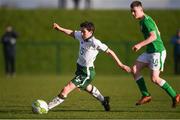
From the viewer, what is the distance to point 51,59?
38.6m

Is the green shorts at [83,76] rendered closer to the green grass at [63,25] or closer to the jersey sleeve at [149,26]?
the jersey sleeve at [149,26]

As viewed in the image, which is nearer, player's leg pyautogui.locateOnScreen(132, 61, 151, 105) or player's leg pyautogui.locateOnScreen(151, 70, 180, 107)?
player's leg pyautogui.locateOnScreen(151, 70, 180, 107)

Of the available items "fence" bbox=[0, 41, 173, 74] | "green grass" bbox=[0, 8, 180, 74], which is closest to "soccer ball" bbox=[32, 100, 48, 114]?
"fence" bbox=[0, 41, 173, 74]

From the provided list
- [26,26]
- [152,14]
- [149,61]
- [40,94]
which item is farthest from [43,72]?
[149,61]

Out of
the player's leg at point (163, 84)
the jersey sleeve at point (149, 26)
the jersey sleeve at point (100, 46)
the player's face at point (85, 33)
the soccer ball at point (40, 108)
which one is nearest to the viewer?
the soccer ball at point (40, 108)

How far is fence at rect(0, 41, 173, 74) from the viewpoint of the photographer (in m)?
38.2

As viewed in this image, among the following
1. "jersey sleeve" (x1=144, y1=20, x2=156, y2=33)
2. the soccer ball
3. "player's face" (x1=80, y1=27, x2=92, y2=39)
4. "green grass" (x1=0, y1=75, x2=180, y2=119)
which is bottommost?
"green grass" (x1=0, y1=75, x2=180, y2=119)

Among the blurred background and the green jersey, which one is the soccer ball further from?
the blurred background

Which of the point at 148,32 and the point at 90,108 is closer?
the point at 148,32

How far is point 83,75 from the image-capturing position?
48.2ft

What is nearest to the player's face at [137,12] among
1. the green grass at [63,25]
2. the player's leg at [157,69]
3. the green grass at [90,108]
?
the player's leg at [157,69]

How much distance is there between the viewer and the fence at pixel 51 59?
38.2 metres

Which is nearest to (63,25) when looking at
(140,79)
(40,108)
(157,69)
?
(140,79)

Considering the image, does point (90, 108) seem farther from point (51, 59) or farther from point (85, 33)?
point (51, 59)
